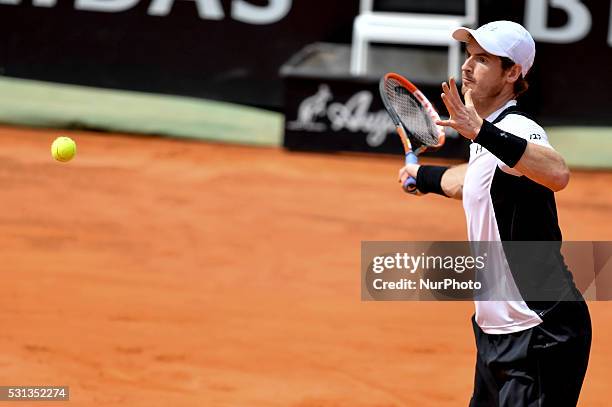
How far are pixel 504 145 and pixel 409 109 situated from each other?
1.47 metres

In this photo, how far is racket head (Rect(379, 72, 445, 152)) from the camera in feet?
14.5

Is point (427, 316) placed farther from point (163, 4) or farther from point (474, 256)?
point (163, 4)

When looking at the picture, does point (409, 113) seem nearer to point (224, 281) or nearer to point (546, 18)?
point (224, 281)

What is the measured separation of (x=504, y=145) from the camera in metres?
3.13

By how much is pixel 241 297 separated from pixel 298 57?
16.0ft

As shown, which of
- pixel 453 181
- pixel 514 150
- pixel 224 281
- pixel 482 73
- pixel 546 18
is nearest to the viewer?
pixel 514 150

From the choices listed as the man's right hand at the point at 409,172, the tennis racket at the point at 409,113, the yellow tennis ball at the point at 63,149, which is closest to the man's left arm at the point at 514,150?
the man's right hand at the point at 409,172

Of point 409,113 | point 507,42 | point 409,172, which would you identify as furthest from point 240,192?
point 507,42

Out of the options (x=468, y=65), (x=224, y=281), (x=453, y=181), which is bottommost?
(x=224, y=281)

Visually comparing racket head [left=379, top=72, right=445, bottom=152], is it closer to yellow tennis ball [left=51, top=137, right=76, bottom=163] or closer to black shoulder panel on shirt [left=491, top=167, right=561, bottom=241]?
black shoulder panel on shirt [left=491, top=167, right=561, bottom=241]

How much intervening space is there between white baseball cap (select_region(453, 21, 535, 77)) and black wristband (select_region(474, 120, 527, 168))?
0.35 metres

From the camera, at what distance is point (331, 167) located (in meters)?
10.4

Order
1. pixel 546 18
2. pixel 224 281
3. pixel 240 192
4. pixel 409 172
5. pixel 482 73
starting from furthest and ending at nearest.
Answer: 1. pixel 546 18
2. pixel 240 192
3. pixel 224 281
4. pixel 409 172
5. pixel 482 73

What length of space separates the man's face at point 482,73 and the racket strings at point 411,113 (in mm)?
915
